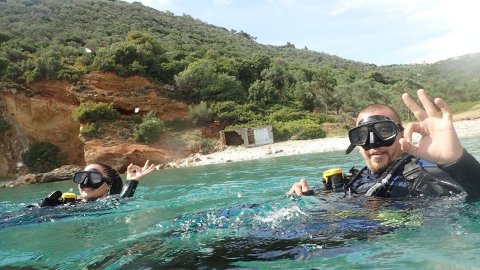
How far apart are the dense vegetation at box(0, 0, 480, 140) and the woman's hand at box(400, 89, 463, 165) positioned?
27100 mm

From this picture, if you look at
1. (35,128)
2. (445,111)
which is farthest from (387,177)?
(35,128)

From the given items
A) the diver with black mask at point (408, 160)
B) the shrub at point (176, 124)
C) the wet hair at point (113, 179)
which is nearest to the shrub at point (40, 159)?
the shrub at point (176, 124)

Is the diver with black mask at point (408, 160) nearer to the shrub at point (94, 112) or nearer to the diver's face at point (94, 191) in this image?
the diver's face at point (94, 191)

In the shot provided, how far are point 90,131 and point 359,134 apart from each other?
26511mm

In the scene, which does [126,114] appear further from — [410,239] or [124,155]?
[410,239]

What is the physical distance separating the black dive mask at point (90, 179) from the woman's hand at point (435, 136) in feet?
16.5

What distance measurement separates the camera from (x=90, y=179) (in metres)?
6.36

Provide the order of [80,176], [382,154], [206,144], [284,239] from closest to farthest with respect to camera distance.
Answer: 1. [284,239]
2. [382,154]
3. [80,176]
4. [206,144]

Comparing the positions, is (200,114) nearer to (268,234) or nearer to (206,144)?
(206,144)

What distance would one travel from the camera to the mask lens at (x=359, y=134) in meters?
3.49

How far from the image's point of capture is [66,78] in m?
30.6

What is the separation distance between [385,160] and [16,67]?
3157cm

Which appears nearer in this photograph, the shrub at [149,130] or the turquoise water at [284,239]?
the turquoise water at [284,239]

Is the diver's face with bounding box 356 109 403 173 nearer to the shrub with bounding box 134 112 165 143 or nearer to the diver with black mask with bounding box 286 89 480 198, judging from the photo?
the diver with black mask with bounding box 286 89 480 198
